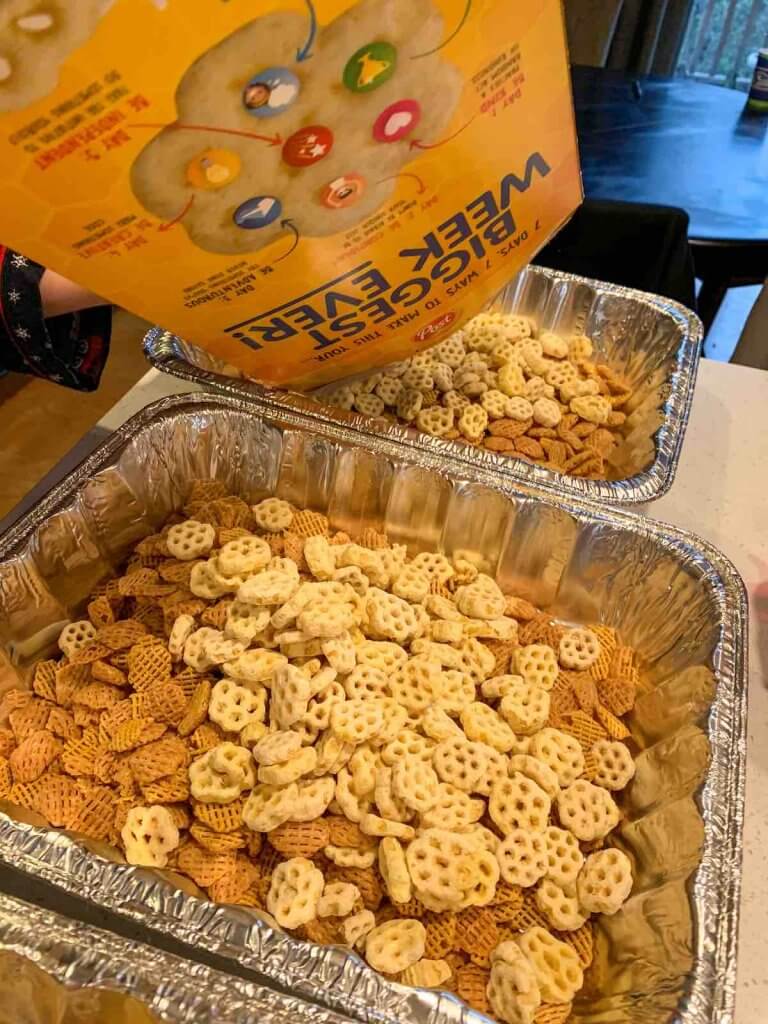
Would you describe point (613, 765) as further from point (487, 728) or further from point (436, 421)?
point (436, 421)

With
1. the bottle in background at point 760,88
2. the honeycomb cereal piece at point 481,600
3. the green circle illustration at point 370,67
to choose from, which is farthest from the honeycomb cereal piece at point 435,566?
the bottle in background at point 760,88

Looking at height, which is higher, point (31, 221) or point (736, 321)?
point (31, 221)

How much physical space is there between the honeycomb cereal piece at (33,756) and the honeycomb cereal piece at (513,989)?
49cm

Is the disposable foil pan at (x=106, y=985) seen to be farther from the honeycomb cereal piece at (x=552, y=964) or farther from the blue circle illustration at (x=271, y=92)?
the blue circle illustration at (x=271, y=92)

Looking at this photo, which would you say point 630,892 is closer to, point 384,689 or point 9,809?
point 384,689

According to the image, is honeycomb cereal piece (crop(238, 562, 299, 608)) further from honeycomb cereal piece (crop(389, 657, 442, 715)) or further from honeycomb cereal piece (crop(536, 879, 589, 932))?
honeycomb cereal piece (crop(536, 879, 589, 932))

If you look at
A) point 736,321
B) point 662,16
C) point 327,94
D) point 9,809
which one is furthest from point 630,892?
point 662,16

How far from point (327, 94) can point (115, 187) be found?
196mm

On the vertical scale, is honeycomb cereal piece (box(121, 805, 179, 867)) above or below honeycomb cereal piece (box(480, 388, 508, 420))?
below

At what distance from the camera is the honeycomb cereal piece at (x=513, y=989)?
674 mm

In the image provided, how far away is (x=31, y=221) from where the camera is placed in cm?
66

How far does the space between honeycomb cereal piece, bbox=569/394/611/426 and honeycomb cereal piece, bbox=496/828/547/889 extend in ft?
2.33

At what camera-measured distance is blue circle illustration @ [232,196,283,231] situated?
0.73 m

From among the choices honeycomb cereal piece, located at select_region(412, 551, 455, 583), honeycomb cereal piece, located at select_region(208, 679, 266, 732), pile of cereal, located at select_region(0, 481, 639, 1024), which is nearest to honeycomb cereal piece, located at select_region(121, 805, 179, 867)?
pile of cereal, located at select_region(0, 481, 639, 1024)
